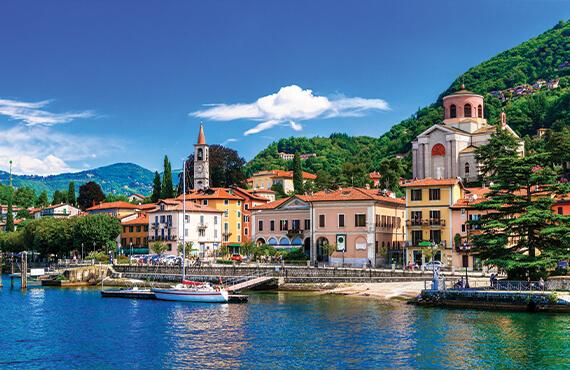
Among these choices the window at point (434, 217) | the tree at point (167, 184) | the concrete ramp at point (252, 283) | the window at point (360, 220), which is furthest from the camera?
the tree at point (167, 184)

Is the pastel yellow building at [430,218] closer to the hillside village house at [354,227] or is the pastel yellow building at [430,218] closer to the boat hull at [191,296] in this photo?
the hillside village house at [354,227]

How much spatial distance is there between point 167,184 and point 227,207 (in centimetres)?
2221

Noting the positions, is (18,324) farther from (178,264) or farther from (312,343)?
(178,264)

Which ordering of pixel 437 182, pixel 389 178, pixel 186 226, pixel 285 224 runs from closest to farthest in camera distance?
pixel 437 182 < pixel 285 224 < pixel 186 226 < pixel 389 178

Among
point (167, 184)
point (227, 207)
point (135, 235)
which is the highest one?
point (167, 184)

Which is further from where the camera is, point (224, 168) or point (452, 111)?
point (224, 168)

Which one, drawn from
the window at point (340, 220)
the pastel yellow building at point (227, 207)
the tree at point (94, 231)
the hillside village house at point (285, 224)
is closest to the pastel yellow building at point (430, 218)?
the window at point (340, 220)

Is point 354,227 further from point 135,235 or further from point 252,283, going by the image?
point 135,235

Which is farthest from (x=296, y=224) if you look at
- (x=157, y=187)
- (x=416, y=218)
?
(x=157, y=187)

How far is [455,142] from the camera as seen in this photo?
10206cm

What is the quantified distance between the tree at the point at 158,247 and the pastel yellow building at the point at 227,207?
10.4 m

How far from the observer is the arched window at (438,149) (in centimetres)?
10419

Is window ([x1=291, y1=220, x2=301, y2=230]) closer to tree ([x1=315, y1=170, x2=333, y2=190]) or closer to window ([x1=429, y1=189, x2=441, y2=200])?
window ([x1=429, y1=189, x2=441, y2=200])

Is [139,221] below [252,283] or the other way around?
the other way around
